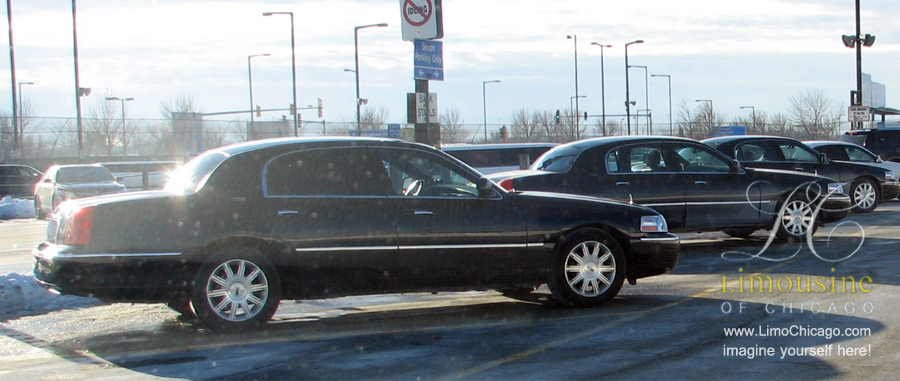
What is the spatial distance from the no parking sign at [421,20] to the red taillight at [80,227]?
807 centimetres

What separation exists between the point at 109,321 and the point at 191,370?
2.34 metres

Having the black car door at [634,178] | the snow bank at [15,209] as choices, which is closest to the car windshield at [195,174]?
the black car door at [634,178]

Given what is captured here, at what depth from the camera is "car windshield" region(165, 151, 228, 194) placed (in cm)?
706

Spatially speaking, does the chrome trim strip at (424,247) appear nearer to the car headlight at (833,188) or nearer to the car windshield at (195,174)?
the car windshield at (195,174)

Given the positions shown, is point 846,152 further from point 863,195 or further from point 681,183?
point 681,183

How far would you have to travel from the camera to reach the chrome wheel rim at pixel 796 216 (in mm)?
12797

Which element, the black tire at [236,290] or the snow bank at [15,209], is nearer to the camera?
the black tire at [236,290]

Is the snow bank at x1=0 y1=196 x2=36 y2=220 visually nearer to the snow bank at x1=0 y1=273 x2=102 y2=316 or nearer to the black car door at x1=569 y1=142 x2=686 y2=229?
the snow bank at x1=0 y1=273 x2=102 y2=316

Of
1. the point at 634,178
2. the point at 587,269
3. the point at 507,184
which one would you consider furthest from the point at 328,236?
the point at 634,178

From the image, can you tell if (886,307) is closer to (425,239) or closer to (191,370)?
(425,239)

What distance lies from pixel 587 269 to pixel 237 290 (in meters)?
2.98

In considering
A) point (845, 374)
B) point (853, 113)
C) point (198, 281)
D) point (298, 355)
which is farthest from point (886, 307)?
point (853, 113)

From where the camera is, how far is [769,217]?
41.5ft

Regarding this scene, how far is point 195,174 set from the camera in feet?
23.7
